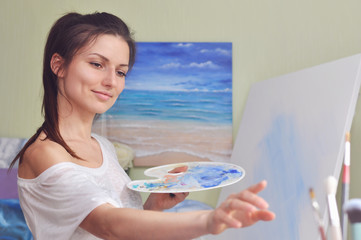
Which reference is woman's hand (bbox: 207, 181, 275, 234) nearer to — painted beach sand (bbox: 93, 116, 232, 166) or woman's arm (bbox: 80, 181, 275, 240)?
woman's arm (bbox: 80, 181, 275, 240)

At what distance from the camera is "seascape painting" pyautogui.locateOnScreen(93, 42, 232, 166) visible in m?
2.34

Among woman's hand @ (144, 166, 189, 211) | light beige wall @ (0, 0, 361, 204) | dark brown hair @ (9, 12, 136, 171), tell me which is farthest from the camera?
light beige wall @ (0, 0, 361, 204)

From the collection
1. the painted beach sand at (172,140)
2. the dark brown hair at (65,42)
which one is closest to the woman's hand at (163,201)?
the dark brown hair at (65,42)

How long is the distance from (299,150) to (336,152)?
260mm

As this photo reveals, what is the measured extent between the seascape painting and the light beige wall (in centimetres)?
8

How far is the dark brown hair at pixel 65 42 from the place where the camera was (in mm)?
912

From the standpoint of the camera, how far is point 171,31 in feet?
7.75

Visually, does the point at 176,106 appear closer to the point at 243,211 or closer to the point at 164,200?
the point at 164,200

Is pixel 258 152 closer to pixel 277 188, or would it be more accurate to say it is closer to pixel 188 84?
pixel 277 188

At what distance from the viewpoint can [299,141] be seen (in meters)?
1.50

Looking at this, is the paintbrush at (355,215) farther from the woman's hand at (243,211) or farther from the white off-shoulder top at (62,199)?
the white off-shoulder top at (62,199)

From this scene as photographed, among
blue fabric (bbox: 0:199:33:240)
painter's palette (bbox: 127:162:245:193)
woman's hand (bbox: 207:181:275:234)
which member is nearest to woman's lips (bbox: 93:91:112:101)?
painter's palette (bbox: 127:162:245:193)

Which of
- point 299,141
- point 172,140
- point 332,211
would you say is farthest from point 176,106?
point 332,211

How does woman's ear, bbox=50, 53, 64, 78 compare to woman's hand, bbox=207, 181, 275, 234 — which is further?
woman's ear, bbox=50, 53, 64, 78
